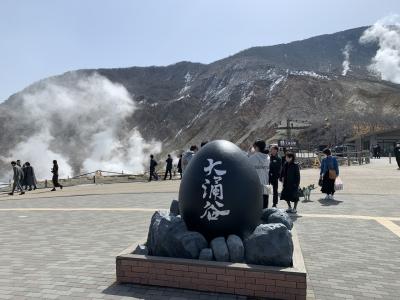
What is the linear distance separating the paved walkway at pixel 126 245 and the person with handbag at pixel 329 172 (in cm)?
45

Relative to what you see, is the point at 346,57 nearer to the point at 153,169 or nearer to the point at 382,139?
the point at 382,139

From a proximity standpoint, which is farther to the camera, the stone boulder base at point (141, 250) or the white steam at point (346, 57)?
the white steam at point (346, 57)

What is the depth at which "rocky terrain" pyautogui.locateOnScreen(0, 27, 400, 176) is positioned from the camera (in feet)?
236

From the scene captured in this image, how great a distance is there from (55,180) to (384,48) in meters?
137

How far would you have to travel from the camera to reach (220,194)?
20.0 feet

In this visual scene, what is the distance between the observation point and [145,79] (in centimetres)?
12162

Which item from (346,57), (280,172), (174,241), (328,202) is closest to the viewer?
(174,241)

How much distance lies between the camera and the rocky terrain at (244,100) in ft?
236

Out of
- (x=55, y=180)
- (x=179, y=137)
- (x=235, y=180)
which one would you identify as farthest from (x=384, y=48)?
(x=235, y=180)

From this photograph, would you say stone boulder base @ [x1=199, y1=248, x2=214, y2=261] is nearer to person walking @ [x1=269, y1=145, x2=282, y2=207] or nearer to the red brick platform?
the red brick platform

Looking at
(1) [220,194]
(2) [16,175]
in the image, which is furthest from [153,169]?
(1) [220,194]

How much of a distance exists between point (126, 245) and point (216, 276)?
3061mm

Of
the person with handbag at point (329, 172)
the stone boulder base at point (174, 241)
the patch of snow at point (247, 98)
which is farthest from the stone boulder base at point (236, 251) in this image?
the patch of snow at point (247, 98)

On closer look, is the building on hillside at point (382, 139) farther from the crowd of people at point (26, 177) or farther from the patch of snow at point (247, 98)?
the crowd of people at point (26, 177)
